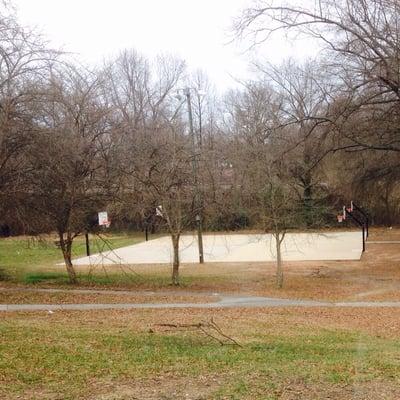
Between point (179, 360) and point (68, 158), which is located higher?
point (68, 158)

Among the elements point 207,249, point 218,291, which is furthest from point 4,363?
point 207,249

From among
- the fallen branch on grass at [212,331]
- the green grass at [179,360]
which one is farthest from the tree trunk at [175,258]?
the green grass at [179,360]

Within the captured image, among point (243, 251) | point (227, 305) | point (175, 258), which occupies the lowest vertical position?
point (227, 305)

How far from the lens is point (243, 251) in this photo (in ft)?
137

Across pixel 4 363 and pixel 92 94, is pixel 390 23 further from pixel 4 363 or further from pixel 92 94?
pixel 4 363

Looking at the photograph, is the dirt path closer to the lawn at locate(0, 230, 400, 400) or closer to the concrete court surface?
the lawn at locate(0, 230, 400, 400)

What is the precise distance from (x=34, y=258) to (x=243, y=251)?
45.6 ft

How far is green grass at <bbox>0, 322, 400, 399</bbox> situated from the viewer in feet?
19.0

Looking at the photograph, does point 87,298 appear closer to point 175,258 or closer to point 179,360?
point 175,258

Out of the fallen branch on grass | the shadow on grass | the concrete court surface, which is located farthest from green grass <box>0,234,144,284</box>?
the fallen branch on grass

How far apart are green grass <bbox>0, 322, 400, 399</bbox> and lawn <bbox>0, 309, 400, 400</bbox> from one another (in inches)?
0.4

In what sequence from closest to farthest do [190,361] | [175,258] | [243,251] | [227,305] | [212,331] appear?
[190,361] → [212,331] → [227,305] → [175,258] → [243,251]

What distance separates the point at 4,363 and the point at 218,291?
48.8 feet

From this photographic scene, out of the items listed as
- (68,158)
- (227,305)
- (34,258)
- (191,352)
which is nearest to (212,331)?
(191,352)
